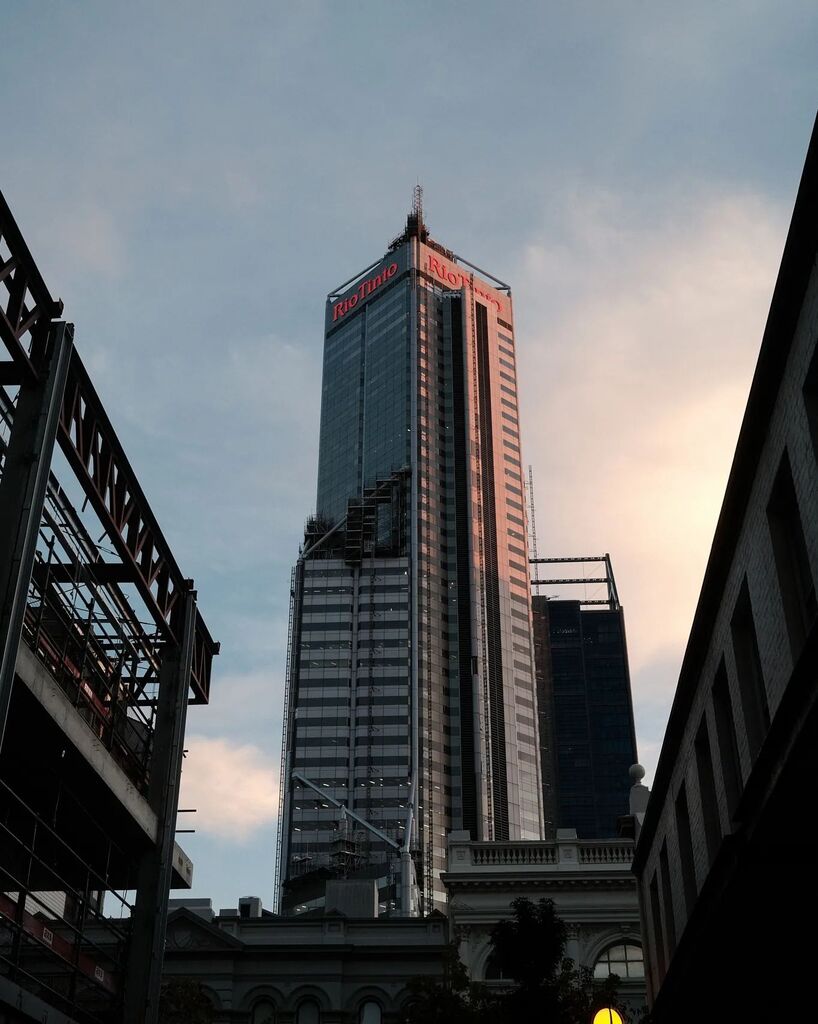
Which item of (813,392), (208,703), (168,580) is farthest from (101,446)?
(813,392)

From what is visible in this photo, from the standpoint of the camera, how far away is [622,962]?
149 feet

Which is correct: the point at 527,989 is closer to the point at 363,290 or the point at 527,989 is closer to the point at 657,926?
the point at 657,926

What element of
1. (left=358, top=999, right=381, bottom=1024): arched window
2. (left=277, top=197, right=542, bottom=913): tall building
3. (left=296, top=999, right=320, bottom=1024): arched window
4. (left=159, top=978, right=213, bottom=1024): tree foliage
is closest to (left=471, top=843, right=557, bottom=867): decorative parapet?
(left=358, top=999, right=381, bottom=1024): arched window

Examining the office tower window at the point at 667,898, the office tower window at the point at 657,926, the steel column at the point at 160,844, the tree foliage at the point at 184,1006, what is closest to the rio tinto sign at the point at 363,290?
the tree foliage at the point at 184,1006

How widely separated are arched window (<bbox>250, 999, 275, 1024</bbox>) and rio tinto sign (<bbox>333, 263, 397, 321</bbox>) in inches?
5669

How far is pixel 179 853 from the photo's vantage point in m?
34.5

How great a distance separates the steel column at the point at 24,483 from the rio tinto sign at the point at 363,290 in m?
159

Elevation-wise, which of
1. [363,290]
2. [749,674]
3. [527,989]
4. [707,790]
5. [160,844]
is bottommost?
[527,989]

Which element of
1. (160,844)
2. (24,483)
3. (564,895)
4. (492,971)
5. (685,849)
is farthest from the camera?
(564,895)

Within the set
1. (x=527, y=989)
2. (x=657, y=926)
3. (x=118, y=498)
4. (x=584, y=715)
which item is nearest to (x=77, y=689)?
(x=118, y=498)

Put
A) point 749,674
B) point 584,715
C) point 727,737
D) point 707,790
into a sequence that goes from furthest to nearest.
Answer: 1. point 584,715
2. point 707,790
3. point 727,737
4. point 749,674

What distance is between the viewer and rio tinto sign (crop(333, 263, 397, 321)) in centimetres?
18282

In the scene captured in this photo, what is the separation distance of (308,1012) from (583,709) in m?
140

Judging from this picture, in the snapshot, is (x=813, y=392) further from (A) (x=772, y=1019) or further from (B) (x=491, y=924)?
(B) (x=491, y=924)
